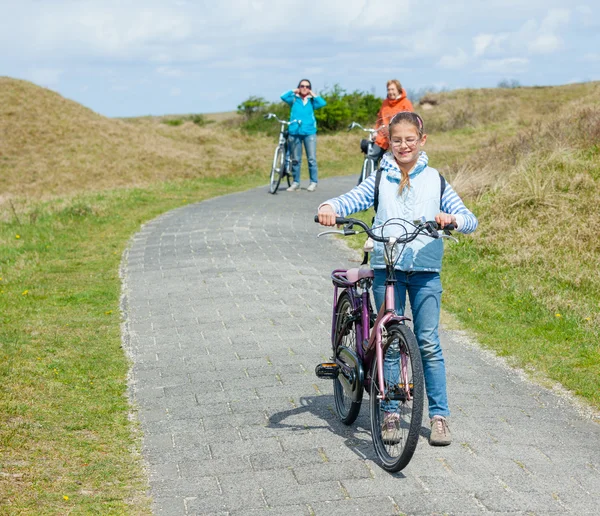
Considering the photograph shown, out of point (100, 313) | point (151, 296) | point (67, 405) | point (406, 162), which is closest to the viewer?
point (406, 162)

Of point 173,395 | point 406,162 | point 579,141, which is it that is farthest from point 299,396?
point 579,141

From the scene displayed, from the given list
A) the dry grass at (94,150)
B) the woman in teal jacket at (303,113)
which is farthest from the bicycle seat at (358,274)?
the dry grass at (94,150)

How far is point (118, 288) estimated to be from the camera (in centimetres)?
972

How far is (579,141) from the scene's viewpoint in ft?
49.1

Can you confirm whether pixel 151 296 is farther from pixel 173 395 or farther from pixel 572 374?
pixel 572 374

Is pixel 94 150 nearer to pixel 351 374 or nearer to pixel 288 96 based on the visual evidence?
pixel 288 96

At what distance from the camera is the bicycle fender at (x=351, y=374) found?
4.86 m

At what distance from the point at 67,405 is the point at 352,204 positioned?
2.57 meters

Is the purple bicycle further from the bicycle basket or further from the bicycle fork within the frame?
the bicycle basket

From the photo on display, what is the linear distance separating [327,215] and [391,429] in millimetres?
1216

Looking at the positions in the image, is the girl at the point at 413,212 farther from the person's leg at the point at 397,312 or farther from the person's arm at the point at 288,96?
the person's arm at the point at 288,96

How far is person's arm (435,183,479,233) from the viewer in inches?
171

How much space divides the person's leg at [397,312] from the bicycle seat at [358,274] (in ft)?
0.26

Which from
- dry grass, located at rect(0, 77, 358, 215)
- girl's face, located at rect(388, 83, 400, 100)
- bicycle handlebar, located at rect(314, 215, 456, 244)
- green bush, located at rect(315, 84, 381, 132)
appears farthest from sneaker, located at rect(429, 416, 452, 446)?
green bush, located at rect(315, 84, 381, 132)
